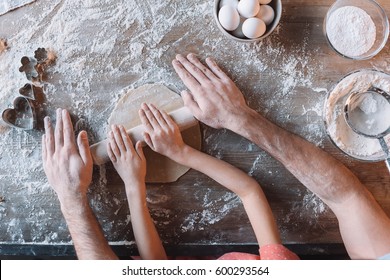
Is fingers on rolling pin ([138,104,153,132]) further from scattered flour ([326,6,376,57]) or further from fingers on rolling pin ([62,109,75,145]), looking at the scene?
scattered flour ([326,6,376,57])

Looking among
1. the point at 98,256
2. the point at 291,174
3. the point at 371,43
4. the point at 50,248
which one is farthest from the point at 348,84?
the point at 50,248

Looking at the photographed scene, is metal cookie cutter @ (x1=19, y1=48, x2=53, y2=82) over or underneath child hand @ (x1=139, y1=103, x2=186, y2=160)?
over

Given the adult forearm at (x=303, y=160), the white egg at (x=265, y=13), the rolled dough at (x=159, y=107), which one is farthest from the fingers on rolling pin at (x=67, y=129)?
the white egg at (x=265, y=13)

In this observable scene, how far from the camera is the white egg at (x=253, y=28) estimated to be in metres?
1.12

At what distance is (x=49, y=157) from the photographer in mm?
1170

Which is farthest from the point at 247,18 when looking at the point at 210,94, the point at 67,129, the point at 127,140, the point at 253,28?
the point at 67,129

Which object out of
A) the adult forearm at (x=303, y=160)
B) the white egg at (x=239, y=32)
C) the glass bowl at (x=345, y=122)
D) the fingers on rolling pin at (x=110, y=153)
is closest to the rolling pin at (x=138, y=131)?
the fingers on rolling pin at (x=110, y=153)

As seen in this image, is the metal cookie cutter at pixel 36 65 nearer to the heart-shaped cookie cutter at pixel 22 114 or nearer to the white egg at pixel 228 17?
the heart-shaped cookie cutter at pixel 22 114

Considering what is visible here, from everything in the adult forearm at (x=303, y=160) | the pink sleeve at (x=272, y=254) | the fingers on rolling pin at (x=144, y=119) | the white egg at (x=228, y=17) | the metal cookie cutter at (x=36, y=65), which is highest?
the metal cookie cutter at (x=36, y=65)

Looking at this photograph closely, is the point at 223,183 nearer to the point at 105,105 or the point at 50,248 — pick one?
the point at 105,105

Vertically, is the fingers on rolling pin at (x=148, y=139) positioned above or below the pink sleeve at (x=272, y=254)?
above

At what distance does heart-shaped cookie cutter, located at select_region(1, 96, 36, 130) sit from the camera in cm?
119

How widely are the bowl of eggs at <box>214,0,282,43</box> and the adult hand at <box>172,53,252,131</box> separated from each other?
0.33 ft

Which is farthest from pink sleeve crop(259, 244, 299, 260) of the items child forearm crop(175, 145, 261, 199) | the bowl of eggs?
the bowl of eggs
